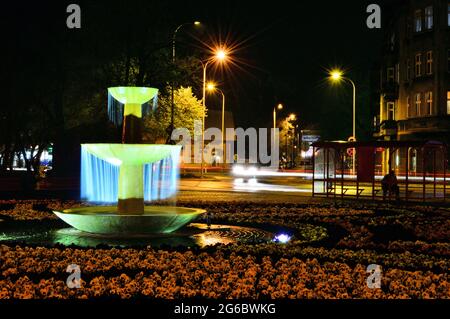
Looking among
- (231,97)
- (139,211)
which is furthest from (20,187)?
(231,97)

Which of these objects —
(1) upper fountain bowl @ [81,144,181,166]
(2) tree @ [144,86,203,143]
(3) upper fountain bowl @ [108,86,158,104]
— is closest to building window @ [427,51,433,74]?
(2) tree @ [144,86,203,143]

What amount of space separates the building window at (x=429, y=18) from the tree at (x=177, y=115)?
Result: 18896mm

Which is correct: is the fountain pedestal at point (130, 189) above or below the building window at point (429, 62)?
below

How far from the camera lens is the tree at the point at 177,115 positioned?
49.0 m

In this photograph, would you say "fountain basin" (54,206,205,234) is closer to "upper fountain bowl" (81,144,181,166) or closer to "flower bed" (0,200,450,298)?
"upper fountain bowl" (81,144,181,166)

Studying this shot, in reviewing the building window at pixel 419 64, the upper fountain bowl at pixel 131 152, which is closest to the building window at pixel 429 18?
the building window at pixel 419 64

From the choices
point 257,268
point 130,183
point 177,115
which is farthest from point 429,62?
point 257,268

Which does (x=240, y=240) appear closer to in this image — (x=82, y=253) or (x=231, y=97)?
(x=82, y=253)

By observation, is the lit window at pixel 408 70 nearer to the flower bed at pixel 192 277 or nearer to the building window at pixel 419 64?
the building window at pixel 419 64

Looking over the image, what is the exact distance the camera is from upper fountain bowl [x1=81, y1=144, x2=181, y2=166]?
14938 mm

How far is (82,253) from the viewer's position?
439 inches

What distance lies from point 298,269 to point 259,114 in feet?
379

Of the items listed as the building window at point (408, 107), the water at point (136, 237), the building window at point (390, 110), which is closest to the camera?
the water at point (136, 237)
